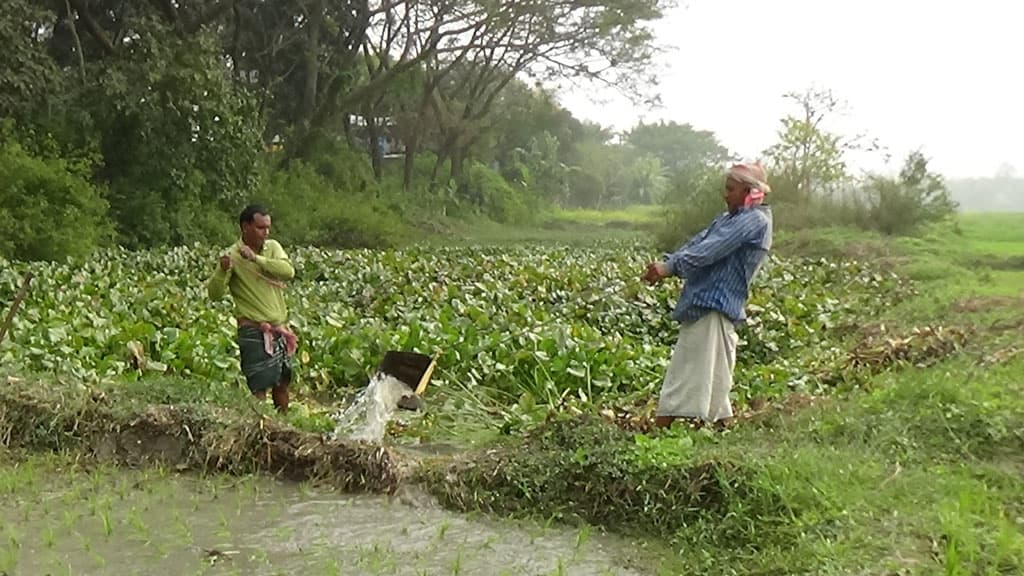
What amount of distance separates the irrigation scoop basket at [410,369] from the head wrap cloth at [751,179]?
2692mm

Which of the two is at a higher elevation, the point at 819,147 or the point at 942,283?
the point at 819,147

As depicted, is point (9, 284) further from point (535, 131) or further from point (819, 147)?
point (535, 131)

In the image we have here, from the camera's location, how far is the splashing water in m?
5.79

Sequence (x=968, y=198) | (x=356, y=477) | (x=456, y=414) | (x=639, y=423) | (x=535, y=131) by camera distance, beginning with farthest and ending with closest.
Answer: (x=968, y=198)
(x=535, y=131)
(x=456, y=414)
(x=639, y=423)
(x=356, y=477)

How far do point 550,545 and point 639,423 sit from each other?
143 cm

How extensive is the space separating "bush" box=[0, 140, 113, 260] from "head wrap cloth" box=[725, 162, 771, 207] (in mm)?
11219

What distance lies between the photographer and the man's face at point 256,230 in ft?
18.8

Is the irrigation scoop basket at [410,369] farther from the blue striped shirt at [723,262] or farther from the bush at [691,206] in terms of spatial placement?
the bush at [691,206]

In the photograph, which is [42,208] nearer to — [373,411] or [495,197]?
[373,411]

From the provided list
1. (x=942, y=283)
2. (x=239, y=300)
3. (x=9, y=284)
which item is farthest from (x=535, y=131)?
(x=239, y=300)

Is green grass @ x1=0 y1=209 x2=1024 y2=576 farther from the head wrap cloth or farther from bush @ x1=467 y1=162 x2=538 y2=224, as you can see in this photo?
bush @ x1=467 y1=162 x2=538 y2=224

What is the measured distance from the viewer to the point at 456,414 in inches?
262

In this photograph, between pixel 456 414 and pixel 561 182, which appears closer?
pixel 456 414

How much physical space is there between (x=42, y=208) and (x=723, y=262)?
1170cm
